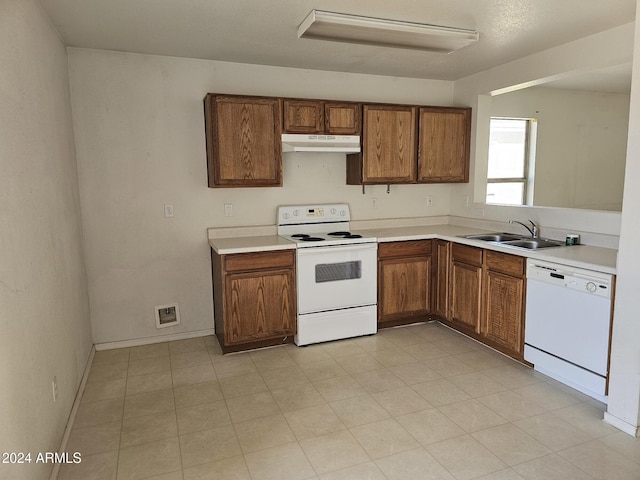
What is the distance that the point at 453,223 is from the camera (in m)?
4.83

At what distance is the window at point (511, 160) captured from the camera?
5406 mm

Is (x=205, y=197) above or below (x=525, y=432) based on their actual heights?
above

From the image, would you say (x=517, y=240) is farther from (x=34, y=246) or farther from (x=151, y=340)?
(x=34, y=246)

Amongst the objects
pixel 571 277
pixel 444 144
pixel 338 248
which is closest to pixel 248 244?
pixel 338 248

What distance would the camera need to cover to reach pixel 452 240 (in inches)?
155

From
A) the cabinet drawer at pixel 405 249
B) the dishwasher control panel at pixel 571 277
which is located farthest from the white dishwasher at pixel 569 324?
the cabinet drawer at pixel 405 249

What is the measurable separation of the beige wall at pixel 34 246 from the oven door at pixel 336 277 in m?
1.70

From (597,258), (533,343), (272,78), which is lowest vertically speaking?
(533,343)

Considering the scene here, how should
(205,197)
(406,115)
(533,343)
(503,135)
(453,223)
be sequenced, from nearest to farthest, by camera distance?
(533,343), (205,197), (406,115), (453,223), (503,135)

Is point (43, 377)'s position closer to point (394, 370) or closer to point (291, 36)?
point (394, 370)

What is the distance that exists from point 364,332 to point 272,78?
2.43 metres

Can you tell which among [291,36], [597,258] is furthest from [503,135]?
[291,36]

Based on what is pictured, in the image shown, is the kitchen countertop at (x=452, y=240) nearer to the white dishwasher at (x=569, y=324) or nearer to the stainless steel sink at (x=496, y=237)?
the white dishwasher at (x=569, y=324)

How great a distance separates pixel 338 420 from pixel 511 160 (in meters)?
4.21
